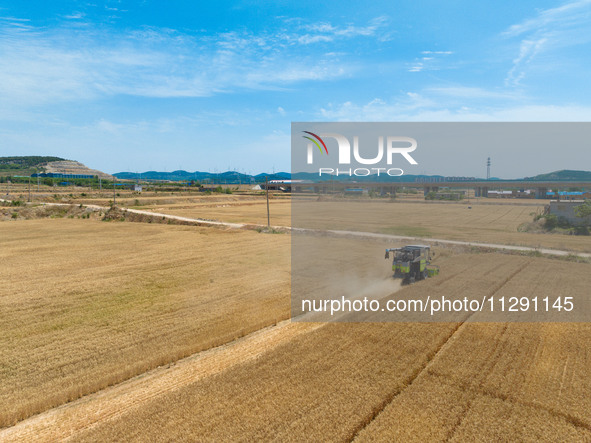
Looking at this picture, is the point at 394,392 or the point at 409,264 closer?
the point at 394,392

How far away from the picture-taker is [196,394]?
40.0 ft

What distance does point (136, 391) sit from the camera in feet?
42.1

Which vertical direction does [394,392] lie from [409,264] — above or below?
below

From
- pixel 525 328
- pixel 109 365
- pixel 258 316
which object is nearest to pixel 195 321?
pixel 258 316

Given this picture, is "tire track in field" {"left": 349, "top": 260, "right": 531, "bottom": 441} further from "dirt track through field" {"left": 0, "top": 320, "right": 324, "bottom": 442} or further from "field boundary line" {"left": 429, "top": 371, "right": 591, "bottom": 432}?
"dirt track through field" {"left": 0, "top": 320, "right": 324, "bottom": 442}

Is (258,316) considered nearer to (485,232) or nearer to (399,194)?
(485,232)

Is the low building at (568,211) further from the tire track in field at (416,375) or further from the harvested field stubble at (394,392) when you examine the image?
the tire track in field at (416,375)

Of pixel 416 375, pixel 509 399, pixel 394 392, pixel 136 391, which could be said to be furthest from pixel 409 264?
pixel 136 391

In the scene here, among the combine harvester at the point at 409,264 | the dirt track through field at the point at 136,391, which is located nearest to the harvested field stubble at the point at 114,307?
the dirt track through field at the point at 136,391

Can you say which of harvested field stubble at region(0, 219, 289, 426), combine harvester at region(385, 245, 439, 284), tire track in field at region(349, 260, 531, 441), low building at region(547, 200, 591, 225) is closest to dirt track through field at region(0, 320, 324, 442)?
harvested field stubble at region(0, 219, 289, 426)

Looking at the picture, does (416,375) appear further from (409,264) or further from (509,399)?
(409,264)

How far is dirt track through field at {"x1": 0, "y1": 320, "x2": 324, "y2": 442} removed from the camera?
10898mm

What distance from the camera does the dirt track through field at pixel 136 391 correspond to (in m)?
10.9

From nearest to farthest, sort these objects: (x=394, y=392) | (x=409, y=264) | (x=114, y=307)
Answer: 1. (x=394, y=392)
2. (x=114, y=307)
3. (x=409, y=264)
